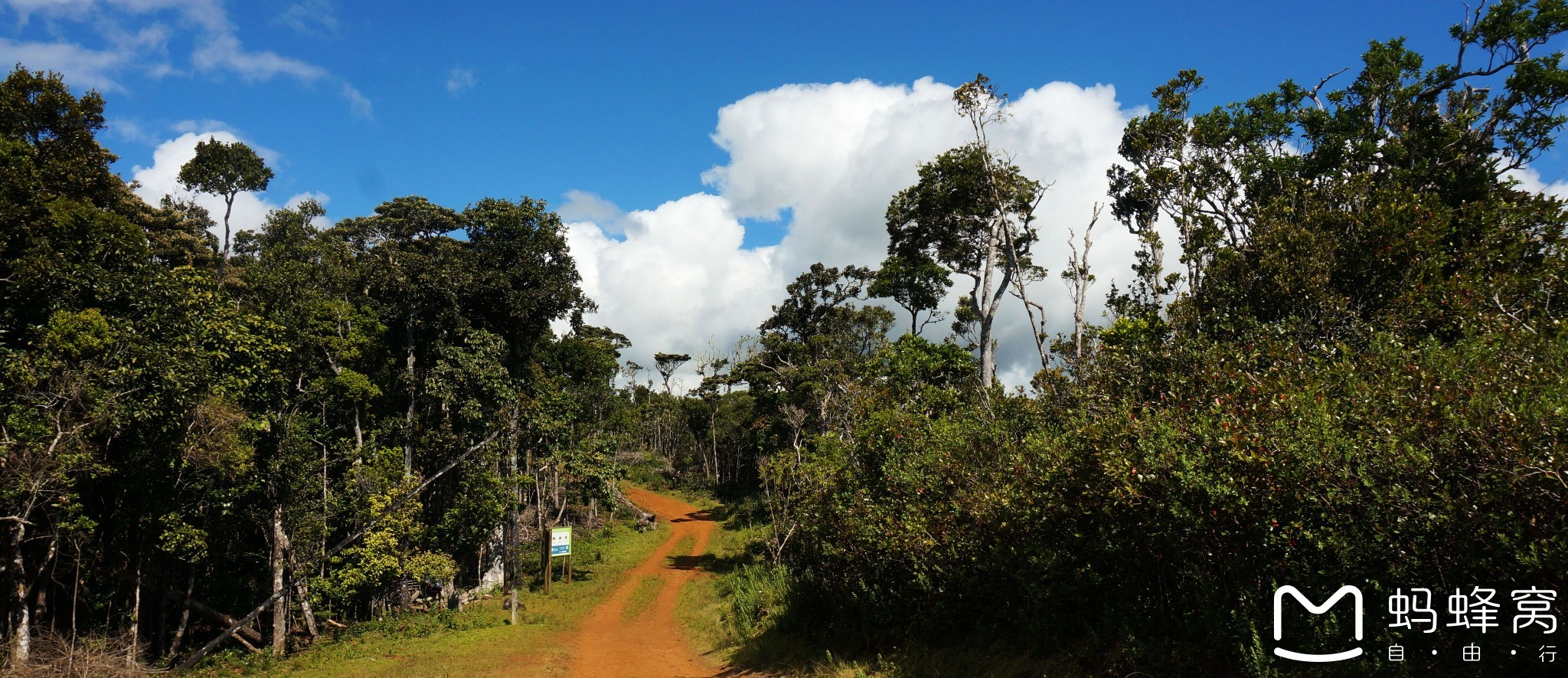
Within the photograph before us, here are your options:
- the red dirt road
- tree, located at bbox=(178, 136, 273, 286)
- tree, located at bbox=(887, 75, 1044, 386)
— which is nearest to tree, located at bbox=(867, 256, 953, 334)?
tree, located at bbox=(887, 75, 1044, 386)

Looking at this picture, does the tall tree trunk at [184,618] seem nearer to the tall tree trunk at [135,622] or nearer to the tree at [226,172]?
the tall tree trunk at [135,622]

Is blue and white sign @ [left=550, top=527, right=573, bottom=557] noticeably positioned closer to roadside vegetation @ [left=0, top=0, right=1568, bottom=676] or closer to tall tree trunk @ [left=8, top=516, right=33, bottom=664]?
roadside vegetation @ [left=0, top=0, right=1568, bottom=676]

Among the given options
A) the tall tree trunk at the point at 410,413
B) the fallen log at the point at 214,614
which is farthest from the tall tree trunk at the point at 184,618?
the tall tree trunk at the point at 410,413

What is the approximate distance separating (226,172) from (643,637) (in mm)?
33977

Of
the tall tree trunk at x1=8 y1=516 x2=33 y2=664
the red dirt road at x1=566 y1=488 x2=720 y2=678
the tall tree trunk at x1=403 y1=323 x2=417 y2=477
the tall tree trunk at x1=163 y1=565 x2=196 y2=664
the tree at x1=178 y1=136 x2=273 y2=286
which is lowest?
the red dirt road at x1=566 y1=488 x2=720 y2=678

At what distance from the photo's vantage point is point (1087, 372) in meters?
11.9

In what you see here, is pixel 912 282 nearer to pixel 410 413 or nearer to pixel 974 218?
pixel 974 218

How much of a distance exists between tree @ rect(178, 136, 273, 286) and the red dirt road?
26.5 meters

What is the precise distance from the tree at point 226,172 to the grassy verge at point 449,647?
25807 millimetres

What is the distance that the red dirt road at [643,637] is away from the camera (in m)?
15.3

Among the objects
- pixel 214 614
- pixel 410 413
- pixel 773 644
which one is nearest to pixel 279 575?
pixel 214 614

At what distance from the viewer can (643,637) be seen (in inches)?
743

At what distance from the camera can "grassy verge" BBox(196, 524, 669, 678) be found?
15.0 m

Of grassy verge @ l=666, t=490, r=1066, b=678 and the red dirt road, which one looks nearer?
grassy verge @ l=666, t=490, r=1066, b=678
